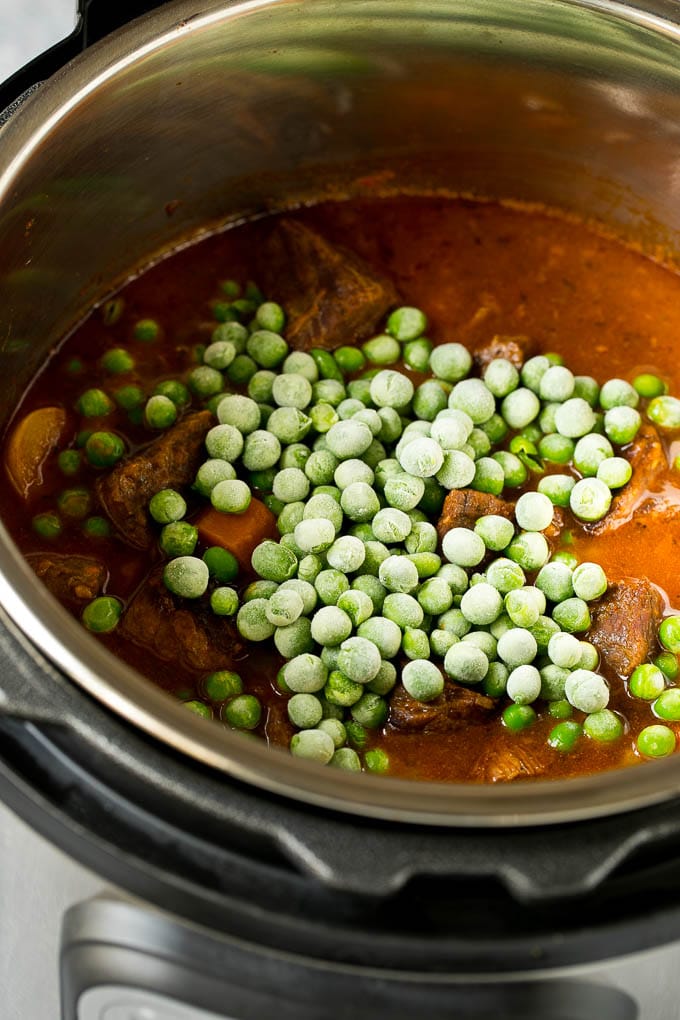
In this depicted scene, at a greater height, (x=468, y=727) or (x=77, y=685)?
(x=468, y=727)

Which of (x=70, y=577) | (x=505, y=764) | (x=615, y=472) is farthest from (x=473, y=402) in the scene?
(x=70, y=577)

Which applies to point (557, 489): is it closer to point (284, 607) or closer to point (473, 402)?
point (473, 402)

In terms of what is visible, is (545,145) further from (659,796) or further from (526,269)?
A: (659,796)

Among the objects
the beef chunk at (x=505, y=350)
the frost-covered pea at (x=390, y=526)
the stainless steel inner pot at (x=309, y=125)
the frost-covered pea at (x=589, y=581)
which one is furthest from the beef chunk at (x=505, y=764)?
the stainless steel inner pot at (x=309, y=125)

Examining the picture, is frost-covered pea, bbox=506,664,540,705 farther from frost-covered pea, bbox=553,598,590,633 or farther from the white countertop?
the white countertop

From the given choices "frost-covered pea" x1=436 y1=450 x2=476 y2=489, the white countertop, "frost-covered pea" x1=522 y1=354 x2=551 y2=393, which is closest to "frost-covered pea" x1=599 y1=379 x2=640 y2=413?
"frost-covered pea" x1=522 y1=354 x2=551 y2=393

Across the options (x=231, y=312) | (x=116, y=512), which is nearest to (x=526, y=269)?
(x=231, y=312)
